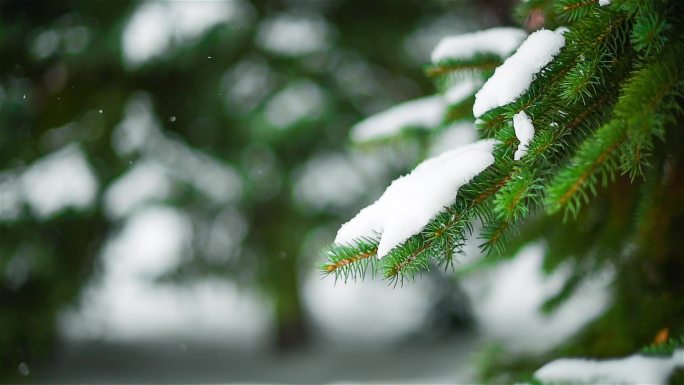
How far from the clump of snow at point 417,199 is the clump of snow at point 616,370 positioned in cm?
60

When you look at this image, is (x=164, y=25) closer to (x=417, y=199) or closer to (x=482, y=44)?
(x=482, y=44)

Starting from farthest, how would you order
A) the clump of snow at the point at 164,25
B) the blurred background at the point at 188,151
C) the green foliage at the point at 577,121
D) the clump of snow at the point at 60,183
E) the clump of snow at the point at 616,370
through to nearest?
the clump of snow at the point at 60,183, the blurred background at the point at 188,151, the clump of snow at the point at 164,25, the clump of snow at the point at 616,370, the green foliage at the point at 577,121

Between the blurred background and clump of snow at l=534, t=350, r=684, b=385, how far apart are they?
7.69 feet

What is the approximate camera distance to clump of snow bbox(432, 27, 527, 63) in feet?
4.22

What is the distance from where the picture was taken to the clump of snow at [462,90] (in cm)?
134

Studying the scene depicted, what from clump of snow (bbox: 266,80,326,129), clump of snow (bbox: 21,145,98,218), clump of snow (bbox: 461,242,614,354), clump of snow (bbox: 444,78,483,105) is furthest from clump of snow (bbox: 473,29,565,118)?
clump of snow (bbox: 21,145,98,218)

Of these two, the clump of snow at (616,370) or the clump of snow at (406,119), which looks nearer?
the clump of snow at (616,370)

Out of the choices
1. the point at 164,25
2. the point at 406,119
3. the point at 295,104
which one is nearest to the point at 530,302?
the point at 295,104

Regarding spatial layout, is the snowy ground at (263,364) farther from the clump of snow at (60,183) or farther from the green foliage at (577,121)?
the green foliage at (577,121)

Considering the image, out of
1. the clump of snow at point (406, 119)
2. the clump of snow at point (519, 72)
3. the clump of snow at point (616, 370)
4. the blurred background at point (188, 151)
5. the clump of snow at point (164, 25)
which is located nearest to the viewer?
the clump of snow at point (519, 72)

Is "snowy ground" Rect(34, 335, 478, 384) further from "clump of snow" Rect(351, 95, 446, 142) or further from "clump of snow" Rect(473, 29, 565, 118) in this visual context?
"clump of snow" Rect(473, 29, 565, 118)

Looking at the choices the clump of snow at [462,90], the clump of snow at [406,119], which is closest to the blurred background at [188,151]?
the clump of snow at [406,119]

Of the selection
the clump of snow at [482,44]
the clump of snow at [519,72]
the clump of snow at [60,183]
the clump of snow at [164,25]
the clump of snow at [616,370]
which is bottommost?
the clump of snow at [616,370]

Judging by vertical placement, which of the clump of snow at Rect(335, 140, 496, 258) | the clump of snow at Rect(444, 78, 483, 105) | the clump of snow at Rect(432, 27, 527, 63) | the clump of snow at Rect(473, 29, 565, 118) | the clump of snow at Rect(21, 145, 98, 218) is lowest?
the clump of snow at Rect(335, 140, 496, 258)
